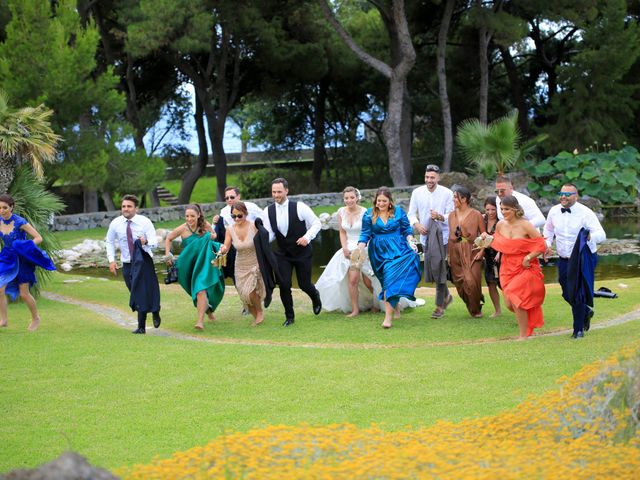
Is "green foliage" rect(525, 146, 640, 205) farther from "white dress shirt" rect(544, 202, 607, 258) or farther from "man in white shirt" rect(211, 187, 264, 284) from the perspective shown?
"white dress shirt" rect(544, 202, 607, 258)

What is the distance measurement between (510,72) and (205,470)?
113ft

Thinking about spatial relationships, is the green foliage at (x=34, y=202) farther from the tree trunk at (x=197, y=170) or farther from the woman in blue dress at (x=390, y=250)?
the tree trunk at (x=197, y=170)

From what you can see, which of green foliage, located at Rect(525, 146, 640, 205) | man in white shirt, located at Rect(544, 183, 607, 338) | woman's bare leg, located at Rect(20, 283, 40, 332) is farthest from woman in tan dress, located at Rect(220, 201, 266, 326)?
green foliage, located at Rect(525, 146, 640, 205)

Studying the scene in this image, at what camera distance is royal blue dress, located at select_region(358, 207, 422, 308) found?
11.9 metres

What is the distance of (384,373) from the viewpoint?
888 centimetres

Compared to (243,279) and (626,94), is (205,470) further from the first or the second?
(626,94)

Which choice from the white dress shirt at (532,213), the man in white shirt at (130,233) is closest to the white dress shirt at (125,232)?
the man in white shirt at (130,233)

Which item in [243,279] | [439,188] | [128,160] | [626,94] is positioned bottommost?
[243,279]

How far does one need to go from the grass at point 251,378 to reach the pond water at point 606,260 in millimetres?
5930

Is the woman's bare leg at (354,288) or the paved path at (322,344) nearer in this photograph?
the paved path at (322,344)

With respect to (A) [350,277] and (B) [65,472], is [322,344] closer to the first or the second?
(A) [350,277]

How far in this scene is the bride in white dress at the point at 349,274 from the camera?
12.8m

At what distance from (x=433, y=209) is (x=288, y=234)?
1971mm

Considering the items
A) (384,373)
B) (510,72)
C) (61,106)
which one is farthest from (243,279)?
(510,72)
